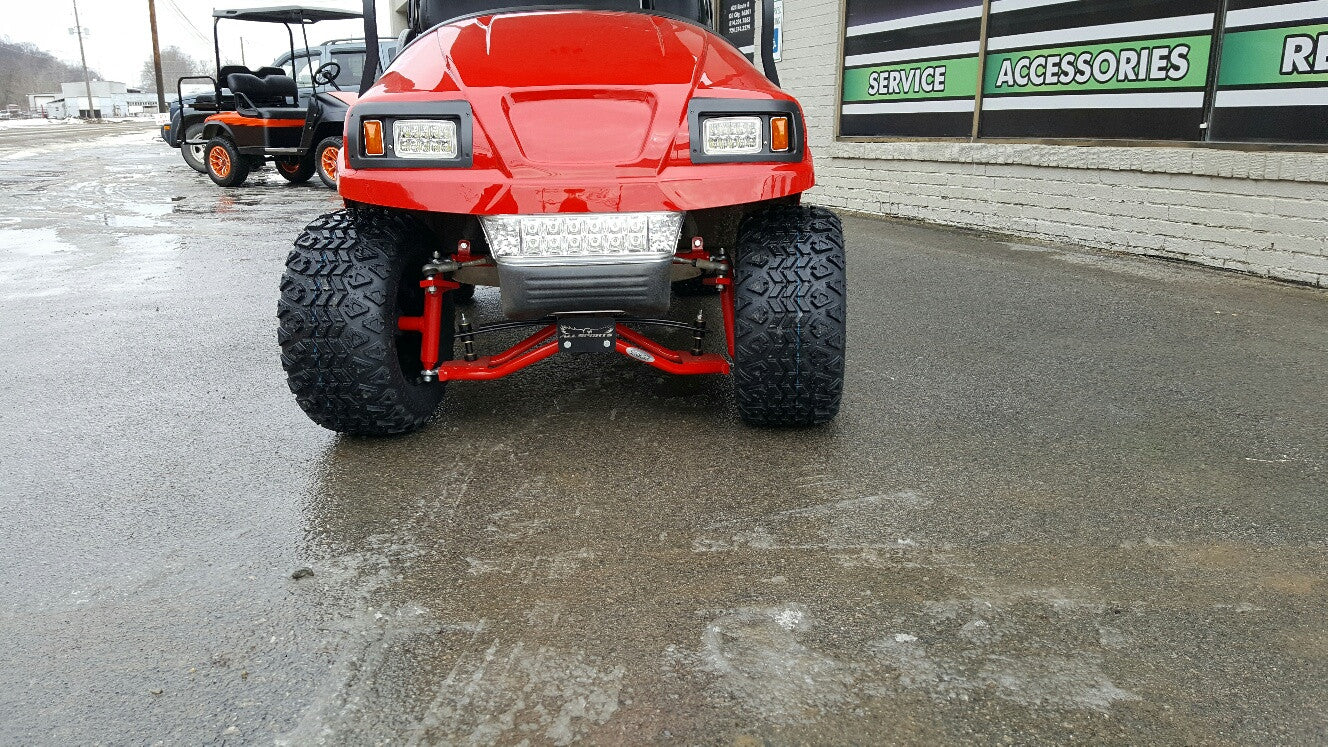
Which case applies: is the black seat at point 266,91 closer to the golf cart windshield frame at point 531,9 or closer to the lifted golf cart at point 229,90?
the lifted golf cart at point 229,90

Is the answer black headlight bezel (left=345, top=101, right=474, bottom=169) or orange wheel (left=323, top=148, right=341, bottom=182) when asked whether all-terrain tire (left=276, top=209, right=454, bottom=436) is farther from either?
orange wheel (left=323, top=148, right=341, bottom=182)

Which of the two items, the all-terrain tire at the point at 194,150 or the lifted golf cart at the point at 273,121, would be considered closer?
the lifted golf cart at the point at 273,121

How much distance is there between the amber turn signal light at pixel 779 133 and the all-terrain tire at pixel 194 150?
1586 centimetres

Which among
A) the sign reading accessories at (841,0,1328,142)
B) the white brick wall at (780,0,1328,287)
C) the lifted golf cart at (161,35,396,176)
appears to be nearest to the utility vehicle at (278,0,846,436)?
the white brick wall at (780,0,1328,287)

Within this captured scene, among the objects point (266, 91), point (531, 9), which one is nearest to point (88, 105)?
point (266, 91)

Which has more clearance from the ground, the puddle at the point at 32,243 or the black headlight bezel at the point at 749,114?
the black headlight bezel at the point at 749,114

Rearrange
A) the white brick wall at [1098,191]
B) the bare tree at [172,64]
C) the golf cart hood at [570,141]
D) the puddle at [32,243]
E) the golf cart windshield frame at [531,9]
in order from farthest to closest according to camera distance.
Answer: the bare tree at [172,64]
the puddle at [32,243]
the white brick wall at [1098,191]
the golf cart windshield frame at [531,9]
the golf cart hood at [570,141]

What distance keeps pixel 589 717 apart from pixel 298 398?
1.92 m

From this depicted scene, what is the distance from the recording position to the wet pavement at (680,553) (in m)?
1.98

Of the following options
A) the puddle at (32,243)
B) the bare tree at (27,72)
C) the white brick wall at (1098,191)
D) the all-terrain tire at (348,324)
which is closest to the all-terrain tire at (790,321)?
the all-terrain tire at (348,324)

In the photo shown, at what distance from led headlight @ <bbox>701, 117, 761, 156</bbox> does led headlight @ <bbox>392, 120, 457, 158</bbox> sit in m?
0.81

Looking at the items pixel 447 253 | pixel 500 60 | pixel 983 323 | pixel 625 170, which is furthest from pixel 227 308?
pixel 983 323

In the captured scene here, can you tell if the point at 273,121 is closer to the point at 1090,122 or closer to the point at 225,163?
the point at 225,163

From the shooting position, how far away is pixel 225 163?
15086 mm
